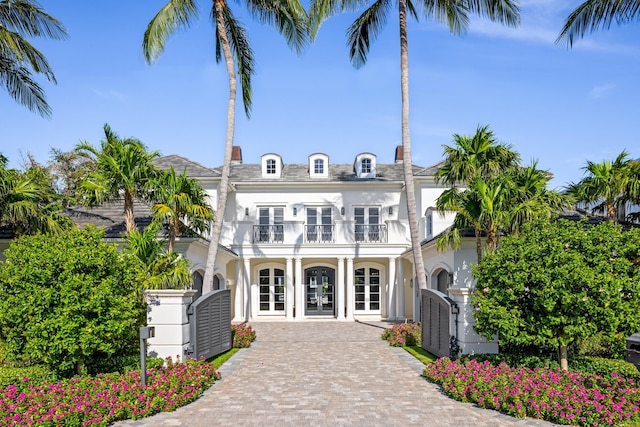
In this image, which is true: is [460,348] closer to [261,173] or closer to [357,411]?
[357,411]

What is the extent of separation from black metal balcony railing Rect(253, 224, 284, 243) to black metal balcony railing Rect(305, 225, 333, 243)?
1.33 metres

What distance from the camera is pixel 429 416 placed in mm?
7637

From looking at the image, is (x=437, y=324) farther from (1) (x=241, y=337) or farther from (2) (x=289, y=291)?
(2) (x=289, y=291)

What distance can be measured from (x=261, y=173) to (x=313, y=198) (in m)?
Result: 3.31

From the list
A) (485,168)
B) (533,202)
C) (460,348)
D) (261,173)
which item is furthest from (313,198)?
(460,348)

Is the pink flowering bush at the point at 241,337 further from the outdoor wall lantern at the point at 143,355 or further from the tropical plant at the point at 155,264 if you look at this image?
the outdoor wall lantern at the point at 143,355

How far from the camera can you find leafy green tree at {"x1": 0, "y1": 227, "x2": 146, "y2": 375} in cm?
835

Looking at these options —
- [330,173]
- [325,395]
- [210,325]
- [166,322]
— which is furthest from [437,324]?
[330,173]

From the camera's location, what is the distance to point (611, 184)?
16.0m

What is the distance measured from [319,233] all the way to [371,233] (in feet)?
8.59

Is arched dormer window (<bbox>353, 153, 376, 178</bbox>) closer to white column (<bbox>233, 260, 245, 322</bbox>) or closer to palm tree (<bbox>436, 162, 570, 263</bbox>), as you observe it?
white column (<bbox>233, 260, 245, 322</bbox>)

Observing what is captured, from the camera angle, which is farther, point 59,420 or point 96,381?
point 96,381

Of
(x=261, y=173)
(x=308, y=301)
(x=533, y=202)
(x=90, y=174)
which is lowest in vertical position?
(x=308, y=301)

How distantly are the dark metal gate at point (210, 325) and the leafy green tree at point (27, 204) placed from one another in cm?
521
